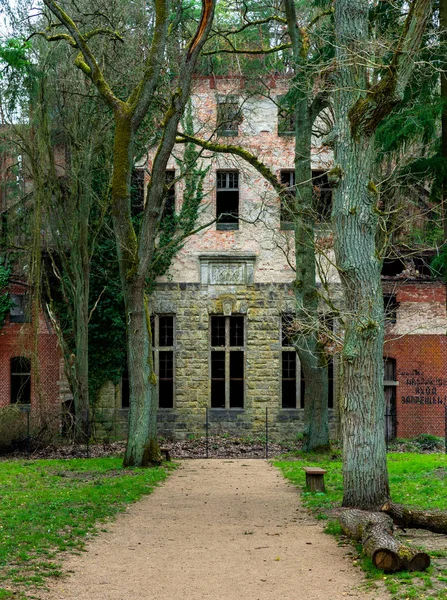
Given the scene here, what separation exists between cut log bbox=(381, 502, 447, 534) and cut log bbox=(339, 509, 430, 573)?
36 centimetres

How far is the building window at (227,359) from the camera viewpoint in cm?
2569

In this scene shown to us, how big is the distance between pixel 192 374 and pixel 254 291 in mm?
3119

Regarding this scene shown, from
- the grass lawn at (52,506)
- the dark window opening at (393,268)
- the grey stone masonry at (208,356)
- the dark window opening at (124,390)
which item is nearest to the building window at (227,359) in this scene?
the grey stone masonry at (208,356)

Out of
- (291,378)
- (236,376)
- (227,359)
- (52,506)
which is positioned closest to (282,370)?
(291,378)

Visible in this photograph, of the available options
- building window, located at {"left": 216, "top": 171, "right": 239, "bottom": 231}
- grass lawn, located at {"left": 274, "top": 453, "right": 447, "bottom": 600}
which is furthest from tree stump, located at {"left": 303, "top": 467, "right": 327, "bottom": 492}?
building window, located at {"left": 216, "top": 171, "right": 239, "bottom": 231}

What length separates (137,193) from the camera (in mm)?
26047

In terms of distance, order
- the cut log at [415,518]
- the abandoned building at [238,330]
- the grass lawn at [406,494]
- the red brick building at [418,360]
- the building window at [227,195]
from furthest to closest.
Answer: the building window at [227,195]
the abandoned building at [238,330]
the red brick building at [418,360]
the cut log at [415,518]
the grass lawn at [406,494]

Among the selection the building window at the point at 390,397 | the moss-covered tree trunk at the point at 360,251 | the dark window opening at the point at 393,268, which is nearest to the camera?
the moss-covered tree trunk at the point at 360,251

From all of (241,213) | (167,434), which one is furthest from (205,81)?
(167,434)

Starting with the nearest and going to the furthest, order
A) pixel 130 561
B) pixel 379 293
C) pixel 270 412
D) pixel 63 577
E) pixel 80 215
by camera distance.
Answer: pixel 63 577
pixel 130 561
pixel 379 293
pixel 80 215
pixel 270 412

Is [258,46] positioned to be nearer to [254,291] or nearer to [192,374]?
[254,291]

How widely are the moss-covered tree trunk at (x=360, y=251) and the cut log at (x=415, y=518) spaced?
101cm

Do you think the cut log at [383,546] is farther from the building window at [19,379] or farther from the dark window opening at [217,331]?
the building window at [19,379]

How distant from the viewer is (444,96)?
48.0ft
